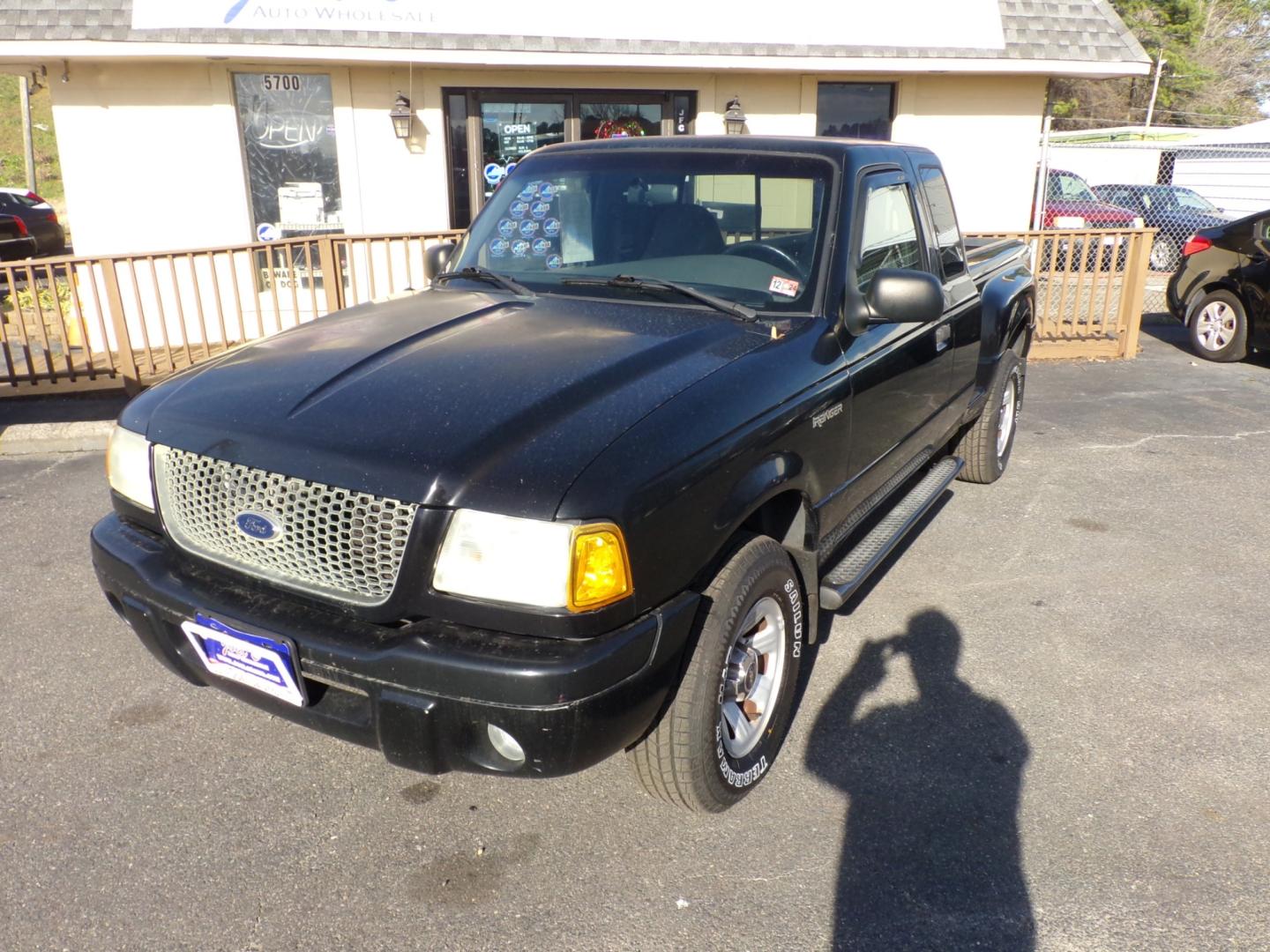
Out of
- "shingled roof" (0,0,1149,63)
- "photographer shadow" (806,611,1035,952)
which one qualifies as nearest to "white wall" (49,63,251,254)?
"shingled roof" (0,0,1149,63)

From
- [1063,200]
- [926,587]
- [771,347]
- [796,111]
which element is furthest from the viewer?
[1063,200]

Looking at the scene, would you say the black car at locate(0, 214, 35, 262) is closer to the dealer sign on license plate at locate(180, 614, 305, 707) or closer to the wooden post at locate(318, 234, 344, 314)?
the wooden post at locate(318, 234, 344, 314)

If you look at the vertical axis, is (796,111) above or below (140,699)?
above

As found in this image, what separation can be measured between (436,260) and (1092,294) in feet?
24.6

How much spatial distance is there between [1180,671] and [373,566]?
124 inches

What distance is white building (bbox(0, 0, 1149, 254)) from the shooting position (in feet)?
29.5

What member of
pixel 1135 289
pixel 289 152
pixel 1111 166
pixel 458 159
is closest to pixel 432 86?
pixel 458 159

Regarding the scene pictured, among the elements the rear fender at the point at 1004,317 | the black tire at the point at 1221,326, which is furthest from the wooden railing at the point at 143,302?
the black tire at the point at 1221,326

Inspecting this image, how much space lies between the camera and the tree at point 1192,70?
150 ft

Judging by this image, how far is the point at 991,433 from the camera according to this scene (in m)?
5.77

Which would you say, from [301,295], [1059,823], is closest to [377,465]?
[1059,823]

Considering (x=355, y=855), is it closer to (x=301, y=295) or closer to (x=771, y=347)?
Result: (x=771, y=347)

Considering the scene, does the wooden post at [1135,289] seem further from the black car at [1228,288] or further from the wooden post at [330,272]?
the wooden post at [330,272]

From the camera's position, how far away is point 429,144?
9969mm
